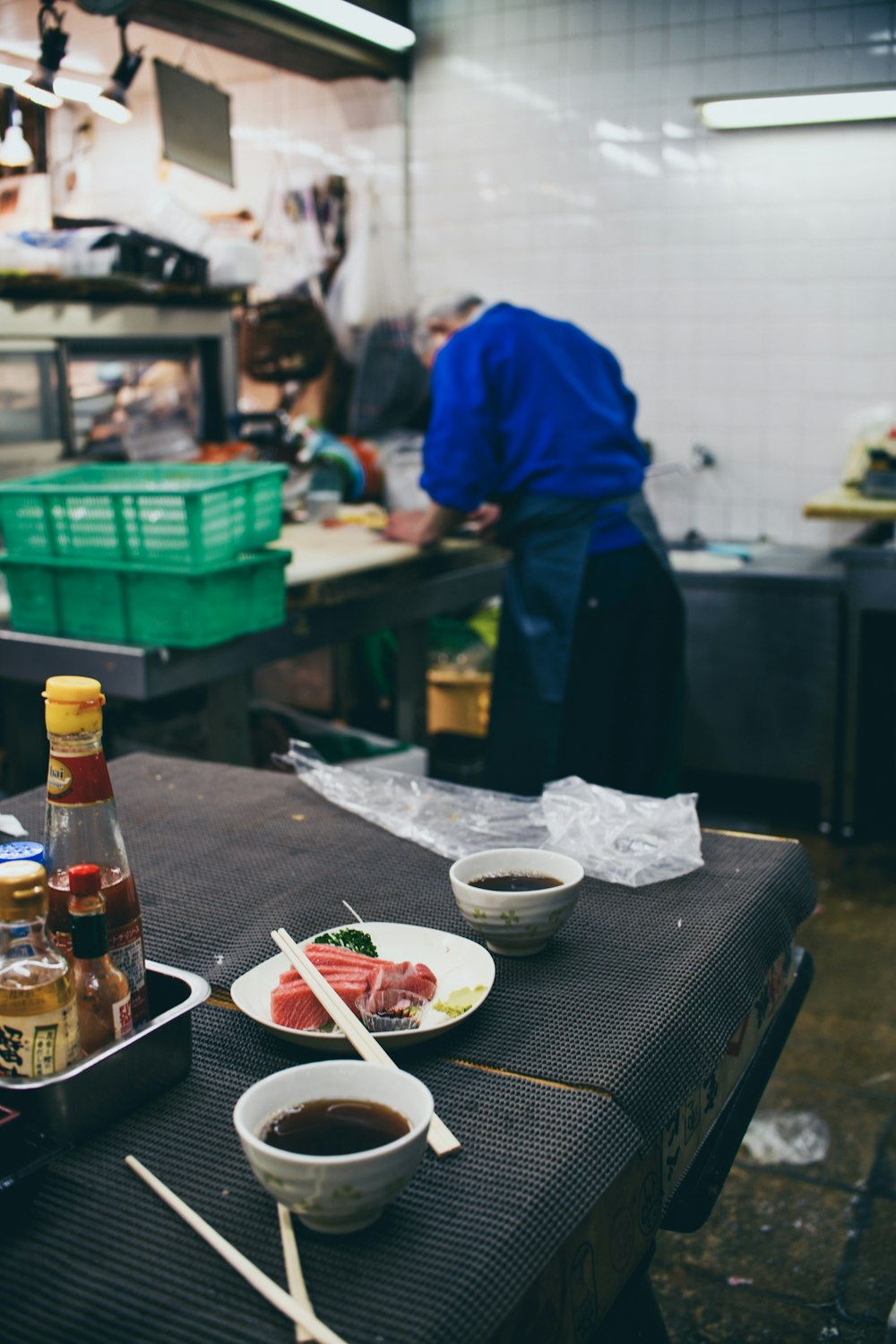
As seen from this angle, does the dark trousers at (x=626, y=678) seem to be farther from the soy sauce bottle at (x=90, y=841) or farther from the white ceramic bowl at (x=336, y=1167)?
the white ceramic bowl at (x=336, y=1167)

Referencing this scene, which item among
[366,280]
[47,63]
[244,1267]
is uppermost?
[47,63]

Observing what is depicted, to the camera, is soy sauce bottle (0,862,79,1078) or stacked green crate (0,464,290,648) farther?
stacked green crate (0,464,290,648)

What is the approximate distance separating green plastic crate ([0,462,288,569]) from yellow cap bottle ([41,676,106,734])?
61.4 inches

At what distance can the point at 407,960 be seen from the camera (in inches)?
52.1

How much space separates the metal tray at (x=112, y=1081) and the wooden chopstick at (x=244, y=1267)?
0.06 metres

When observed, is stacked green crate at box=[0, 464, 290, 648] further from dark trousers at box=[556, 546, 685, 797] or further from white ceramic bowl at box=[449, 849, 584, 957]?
white ceramic bowl at box=[449, 849, 584, 957]

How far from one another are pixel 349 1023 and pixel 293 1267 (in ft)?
0.91

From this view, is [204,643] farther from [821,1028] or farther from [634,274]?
[634,274]

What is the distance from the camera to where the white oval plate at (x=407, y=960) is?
1.15m

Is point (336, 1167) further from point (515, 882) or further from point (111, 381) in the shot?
point (111, 381)

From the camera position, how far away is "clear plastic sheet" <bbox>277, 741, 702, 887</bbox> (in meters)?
1.60

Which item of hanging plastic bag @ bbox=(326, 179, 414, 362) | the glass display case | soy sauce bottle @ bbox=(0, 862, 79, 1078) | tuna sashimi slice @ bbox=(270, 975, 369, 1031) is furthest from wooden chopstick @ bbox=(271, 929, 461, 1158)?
hanging plastic bag @ bbox=(326, 179, 414, 362)

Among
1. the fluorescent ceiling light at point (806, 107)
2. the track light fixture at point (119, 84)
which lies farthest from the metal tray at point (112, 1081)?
the fluorescent ceiling light at point (806, 107)

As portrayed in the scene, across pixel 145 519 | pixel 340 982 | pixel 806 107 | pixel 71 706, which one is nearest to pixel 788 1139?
pixel 340 982
